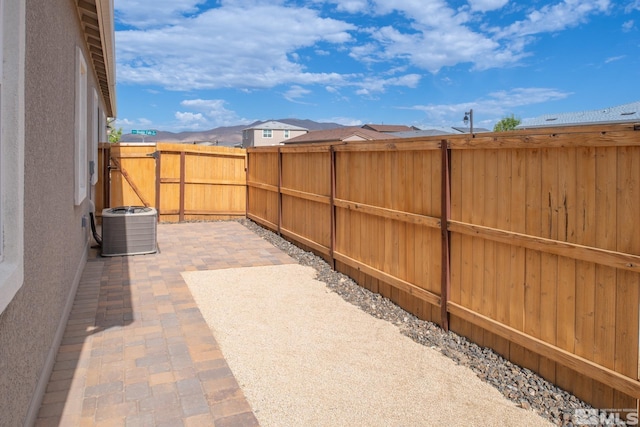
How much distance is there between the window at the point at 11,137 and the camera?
6.53 feet

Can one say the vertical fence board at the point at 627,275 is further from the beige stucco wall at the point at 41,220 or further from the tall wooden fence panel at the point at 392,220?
the beige stucco wall at the point at 41,220

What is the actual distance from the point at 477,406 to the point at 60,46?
4437mm

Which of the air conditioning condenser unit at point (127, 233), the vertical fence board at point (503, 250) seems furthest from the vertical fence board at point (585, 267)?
the air conditioning condenser unit at point (127, 233)

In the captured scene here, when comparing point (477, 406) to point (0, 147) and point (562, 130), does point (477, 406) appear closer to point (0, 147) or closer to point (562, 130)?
point (562, 130)

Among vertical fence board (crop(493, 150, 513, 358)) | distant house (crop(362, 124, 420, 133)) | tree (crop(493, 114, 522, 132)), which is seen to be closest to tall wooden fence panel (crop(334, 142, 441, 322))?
vertical fence board (crop(493, 150, 513, 358))

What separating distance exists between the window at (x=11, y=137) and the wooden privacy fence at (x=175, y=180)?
950 cm

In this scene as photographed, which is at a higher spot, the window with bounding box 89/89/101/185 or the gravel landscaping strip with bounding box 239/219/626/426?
the window with bounding box 89/89/101/185

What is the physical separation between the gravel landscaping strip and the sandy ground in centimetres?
10

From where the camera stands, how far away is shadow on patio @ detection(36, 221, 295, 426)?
2840 mm

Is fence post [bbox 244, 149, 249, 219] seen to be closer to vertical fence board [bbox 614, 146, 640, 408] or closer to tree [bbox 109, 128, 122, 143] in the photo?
vertical fence board [bbox 614, 146, 640, 408]

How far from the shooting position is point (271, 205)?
996 centimetres

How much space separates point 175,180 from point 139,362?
8625 mm

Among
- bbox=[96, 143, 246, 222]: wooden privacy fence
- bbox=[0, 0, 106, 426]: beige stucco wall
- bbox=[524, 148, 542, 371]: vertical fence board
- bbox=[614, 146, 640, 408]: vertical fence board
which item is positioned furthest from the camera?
bbox=[96, 143, 246, 222]: wooden privacy fence

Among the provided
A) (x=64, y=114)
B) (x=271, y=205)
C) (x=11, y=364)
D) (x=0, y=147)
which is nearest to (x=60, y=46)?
(x=64, y=114)
